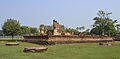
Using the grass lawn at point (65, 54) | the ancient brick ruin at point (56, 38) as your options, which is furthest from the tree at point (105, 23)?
the grass lawn at point (65, 54)

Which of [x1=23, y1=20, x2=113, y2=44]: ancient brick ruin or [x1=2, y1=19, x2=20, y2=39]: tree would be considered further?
[x1=2, y1=19, x2=20, y2=39]: tree

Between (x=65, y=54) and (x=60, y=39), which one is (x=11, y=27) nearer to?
(x=60, y=39)

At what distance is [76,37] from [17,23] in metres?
19.2

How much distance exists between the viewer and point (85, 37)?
912 inches

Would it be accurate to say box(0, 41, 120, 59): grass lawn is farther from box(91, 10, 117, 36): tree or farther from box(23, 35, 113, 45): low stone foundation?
box(91, 10, 117, 36): tree

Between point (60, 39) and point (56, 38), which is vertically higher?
point (56, 38)

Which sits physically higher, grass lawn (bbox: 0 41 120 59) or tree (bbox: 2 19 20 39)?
tree (bbox: 2 19 20 39)

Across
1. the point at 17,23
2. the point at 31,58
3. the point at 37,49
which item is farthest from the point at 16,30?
the point at 31,58

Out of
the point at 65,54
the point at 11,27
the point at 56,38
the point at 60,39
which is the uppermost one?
the point at 11,27

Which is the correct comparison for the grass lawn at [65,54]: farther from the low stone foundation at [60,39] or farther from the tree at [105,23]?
the tree at [105,23]

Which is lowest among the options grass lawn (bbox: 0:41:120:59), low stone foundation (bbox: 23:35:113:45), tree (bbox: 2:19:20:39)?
grass lawn (bbox: 0:41:120:59)

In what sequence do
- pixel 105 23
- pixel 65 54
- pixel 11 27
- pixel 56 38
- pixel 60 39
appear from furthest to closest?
pixel 105 23, pixel 11 27, pixel 60 39, pixel 56 38, pixel 65 54

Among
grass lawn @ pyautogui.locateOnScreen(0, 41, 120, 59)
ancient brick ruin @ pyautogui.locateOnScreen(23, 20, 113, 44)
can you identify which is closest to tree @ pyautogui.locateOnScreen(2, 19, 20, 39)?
ancient brick ruin @ pyautogui.locateOnScreen(23, 20, 113, 44)

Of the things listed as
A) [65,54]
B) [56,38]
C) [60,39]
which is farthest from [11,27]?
[65,54]
